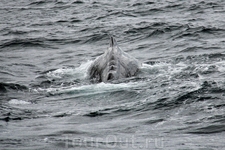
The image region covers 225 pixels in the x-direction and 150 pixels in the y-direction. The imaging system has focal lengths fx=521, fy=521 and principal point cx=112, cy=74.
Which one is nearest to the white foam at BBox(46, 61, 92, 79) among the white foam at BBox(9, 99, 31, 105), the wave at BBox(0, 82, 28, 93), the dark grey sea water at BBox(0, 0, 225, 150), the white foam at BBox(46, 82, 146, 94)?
the dark grey sea water at BBox(0, 0, 225, 150)

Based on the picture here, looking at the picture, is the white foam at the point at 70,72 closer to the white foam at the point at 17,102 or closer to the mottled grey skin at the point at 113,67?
the mottled grey skin at the point at 113,67

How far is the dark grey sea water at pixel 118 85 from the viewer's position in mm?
10875

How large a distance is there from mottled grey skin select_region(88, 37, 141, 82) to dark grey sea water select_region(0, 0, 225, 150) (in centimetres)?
37

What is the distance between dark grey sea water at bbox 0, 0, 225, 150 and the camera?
10.9 meters

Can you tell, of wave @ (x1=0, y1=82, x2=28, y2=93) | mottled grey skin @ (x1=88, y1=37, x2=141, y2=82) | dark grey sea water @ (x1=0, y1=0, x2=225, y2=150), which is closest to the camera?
dark grey sea water @ (x1=0, y1=0, x2=225, y2=150)

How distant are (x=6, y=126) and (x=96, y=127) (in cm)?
208

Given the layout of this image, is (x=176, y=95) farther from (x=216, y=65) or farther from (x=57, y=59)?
(x=57, y=59)

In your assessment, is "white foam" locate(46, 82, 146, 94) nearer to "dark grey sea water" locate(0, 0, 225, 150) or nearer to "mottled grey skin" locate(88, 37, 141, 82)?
"dark grey sea water" locate(0, 0, 225, 150)

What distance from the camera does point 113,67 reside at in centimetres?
1602

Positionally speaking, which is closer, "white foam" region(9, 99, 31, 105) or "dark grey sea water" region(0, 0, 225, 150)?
"dark grey sea water" region(0, 0, 225, 150)

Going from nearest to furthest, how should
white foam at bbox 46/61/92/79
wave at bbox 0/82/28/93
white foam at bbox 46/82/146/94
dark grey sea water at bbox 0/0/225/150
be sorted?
dark grey sea water at bbox 0/0/225/150, white foam at bbox 46/82/146/94, wave at bbox 0/82/28/93, white foam at bbox 46/61/92/79

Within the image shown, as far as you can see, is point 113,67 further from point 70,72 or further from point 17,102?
point 17,102

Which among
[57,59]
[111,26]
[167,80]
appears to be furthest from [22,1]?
[167,80]

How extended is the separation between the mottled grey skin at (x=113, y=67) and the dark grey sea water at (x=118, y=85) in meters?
0.37
